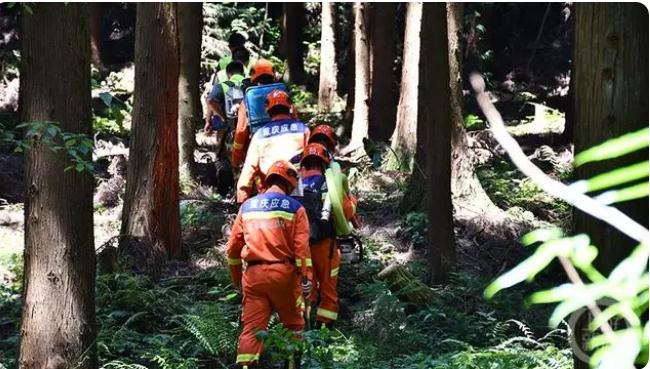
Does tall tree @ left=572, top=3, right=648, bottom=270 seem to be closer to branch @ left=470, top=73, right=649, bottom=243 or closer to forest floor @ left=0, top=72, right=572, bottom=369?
branch @ left=470, top=73, right=649, bottom=243

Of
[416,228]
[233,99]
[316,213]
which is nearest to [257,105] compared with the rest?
[233,99]

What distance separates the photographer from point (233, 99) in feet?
44.9

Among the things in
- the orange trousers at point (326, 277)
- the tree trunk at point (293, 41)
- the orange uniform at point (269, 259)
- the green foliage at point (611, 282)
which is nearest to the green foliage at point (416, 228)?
the orange trousers at point (326, 277)

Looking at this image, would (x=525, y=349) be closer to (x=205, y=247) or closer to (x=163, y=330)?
(x=163, y=330)

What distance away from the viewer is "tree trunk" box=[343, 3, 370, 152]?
18.7m

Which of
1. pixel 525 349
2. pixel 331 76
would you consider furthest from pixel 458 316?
pixel 331 76

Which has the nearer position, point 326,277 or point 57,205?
point 57,205

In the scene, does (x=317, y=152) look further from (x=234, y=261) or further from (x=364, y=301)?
(x=364, y=301)

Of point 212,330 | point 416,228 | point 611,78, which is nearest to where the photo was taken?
point 611,78

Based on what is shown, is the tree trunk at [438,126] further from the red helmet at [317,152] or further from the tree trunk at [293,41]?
the tree trunk at [293,41]

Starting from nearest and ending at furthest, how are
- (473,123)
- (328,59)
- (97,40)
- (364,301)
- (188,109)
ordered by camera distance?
(364,301) < (188,109) < (473,123) < (328,59) < (97,40)

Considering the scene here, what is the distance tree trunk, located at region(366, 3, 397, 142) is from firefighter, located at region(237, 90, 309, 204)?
851 centimetres

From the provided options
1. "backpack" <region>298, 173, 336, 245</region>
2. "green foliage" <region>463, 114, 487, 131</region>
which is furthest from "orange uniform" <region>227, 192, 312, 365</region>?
"green foliage" <region>463, 114, 487, 131</region>

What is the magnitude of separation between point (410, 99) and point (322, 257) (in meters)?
7.54
